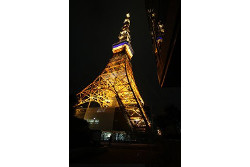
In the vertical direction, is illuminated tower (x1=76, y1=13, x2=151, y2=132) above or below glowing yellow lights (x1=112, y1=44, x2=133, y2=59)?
below

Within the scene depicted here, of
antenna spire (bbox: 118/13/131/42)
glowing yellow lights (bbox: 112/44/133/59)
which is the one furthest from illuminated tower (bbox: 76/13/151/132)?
antenna spire (bbox: 118/13/131/42)

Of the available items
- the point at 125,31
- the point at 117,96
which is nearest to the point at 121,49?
the point at 125,31

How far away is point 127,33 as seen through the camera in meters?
22.4

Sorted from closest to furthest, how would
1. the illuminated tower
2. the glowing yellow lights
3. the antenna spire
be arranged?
the illuminated tower, the glowing yellow lights, the antenna spire

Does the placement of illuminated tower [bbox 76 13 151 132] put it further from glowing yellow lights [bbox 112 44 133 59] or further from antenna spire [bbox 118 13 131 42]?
antenna spire [bbox 118 13 131 42]

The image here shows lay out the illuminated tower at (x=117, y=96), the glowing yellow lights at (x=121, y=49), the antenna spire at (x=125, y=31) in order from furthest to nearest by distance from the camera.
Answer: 1. the antenna spire at (x=125, y=31)
2. the glowing yellow lights at (x=121, y=49)
3. the illuminated tower at (x=117, y=96)

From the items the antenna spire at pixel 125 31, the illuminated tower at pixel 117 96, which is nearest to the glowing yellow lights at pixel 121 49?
the antenna spire at pixel 125 31

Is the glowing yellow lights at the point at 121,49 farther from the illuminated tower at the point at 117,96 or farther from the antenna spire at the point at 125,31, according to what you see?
the illuminated tower at the point at 117,96

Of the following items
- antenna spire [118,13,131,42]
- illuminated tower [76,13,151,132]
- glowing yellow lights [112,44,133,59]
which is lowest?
illuminated tower [76,13,151,132]

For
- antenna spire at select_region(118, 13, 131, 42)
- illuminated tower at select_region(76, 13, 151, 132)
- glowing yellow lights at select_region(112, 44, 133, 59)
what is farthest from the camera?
antenna spire at select_region(118, 13, 131, 42)

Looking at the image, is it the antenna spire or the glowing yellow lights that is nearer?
the glowing yellow lights
